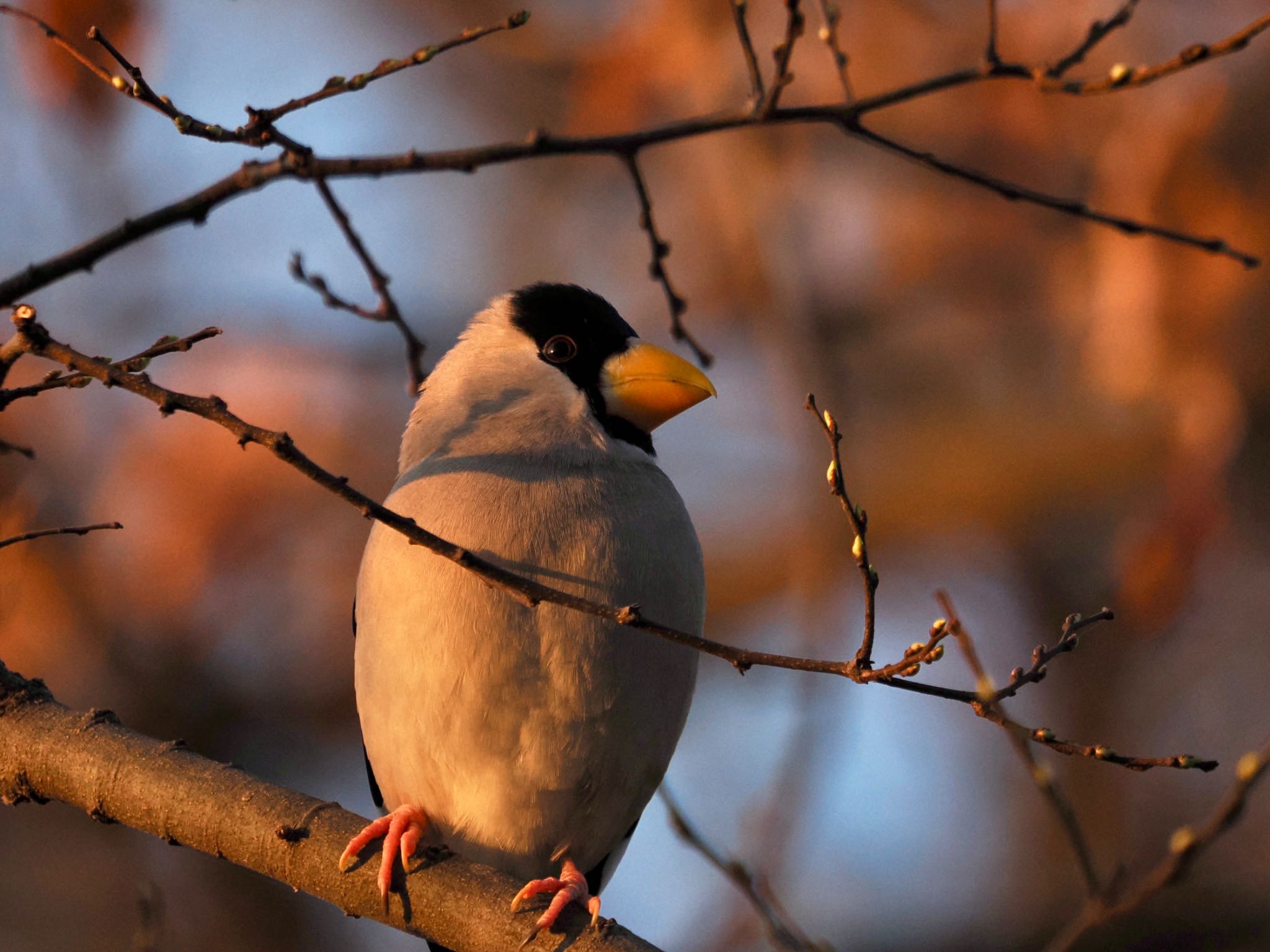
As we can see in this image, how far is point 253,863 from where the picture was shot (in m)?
3.31

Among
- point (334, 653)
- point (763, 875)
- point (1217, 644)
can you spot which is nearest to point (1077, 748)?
point (763, 875)

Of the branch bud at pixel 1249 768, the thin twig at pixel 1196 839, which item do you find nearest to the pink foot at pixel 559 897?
the thin twig at pixel 1196 839

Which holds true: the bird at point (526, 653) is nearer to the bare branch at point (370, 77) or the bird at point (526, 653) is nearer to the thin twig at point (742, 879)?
the thin twig at point (742, 879)

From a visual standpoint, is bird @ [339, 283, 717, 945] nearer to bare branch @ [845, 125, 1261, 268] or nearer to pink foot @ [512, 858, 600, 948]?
pink foot @ [512, 858, 600, 948]

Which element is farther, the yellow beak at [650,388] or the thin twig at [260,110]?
the yellow beak at [650,388]

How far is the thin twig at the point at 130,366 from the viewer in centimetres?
268

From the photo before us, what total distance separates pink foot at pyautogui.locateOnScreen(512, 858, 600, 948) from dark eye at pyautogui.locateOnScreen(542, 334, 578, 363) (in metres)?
1.81

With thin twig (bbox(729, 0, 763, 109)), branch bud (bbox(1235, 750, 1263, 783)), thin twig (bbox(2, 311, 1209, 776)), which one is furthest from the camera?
thin twig (bbox(729, 0, 763, 109))

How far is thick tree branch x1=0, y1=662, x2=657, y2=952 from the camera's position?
328 centimetres

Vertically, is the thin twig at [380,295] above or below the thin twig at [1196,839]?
above

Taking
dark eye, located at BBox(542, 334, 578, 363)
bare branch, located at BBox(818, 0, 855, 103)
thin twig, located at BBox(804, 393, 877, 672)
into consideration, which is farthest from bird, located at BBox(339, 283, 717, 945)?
bare branch, located at BBox(818, 0, 855, 103)

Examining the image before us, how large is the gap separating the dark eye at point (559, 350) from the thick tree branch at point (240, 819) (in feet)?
6.34

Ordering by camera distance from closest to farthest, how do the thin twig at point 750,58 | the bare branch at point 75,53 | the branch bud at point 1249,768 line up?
the branch bud at point 1249,768
the bare branch at point 75,53
the thin twig at point 750,58

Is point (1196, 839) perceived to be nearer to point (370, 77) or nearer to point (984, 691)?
point (984, 691)
